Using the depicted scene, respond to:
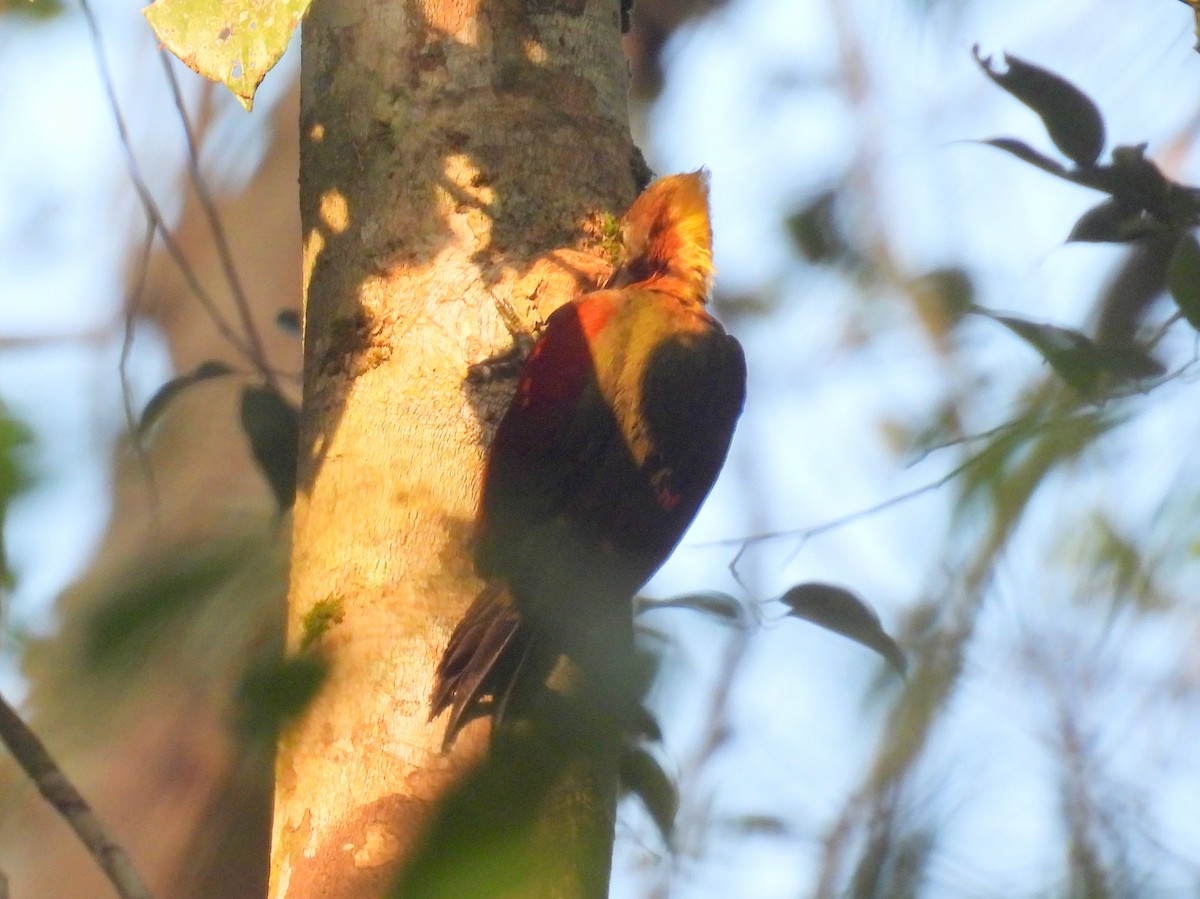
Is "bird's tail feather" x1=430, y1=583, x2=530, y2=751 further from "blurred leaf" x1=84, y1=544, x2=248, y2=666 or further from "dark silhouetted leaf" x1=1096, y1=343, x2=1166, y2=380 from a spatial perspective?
"dark silhouetted leaf" x1=1096, y1=343, x2=1166, y2=380

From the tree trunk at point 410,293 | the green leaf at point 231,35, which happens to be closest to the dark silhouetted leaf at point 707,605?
the tree trunk at point 410,293

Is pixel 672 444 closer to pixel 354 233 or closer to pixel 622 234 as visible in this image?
pixel 622 234

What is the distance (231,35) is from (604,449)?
3.30 feet

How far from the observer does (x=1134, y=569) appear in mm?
1698

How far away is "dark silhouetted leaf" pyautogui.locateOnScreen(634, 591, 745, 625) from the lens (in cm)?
→ 158

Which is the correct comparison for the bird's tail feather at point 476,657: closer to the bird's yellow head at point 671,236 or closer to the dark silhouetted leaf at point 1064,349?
the dark silhouetted leaf at point 1064,349

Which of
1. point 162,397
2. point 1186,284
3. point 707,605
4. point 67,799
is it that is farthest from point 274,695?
point 162,397

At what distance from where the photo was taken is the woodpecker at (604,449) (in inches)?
68.6

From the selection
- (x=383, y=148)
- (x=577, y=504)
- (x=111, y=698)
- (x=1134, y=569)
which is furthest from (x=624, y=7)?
(x=111, y=698)

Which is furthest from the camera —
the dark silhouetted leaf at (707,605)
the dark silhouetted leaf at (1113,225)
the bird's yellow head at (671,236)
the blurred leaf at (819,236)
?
the blurred leaf at (819,236)

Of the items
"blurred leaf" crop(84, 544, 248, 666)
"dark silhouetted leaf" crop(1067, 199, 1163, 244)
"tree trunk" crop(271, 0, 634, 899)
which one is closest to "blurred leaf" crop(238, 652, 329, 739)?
"blurred leaf" crop(84, 544, 248, 666)

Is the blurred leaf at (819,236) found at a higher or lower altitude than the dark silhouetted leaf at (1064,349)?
lower

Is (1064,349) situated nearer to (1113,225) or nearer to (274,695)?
(1113,225)

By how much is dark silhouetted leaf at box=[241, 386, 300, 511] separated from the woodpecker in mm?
554
